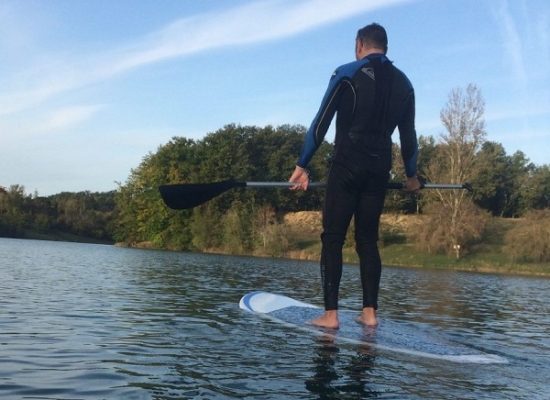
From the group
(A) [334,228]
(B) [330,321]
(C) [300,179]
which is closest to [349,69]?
(C) [300,179]

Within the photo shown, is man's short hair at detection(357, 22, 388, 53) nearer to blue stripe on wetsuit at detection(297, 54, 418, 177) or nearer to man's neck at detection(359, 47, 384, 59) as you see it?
man's neck at detection(359, 47, 384, 59)

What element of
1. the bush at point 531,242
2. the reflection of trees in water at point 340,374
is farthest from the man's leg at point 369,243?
the bush at point 531,242

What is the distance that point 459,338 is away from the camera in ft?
21.7

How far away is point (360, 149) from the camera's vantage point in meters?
6.12

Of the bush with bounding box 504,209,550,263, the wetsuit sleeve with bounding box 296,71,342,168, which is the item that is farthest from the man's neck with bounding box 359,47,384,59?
the bush with bounding box 504,209,550,263

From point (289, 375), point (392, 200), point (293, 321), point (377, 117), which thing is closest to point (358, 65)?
point (377, 117)

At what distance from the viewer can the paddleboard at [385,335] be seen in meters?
5.05

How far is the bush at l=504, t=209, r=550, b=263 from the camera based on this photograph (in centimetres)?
5206

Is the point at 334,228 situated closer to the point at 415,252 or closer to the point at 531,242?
the point at 531,242

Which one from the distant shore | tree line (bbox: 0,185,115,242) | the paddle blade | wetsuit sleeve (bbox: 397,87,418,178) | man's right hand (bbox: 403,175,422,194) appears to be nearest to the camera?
the paddle blade

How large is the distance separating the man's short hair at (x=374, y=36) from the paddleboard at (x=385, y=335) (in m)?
3.10

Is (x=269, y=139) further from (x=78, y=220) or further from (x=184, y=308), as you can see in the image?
(x=184, y=308)

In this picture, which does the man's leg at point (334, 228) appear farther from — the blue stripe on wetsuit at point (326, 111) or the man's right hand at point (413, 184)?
the man's right hand at point (413, 184)

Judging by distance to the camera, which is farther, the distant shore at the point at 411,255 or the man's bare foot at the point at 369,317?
the distant shore at the point at 411,255
